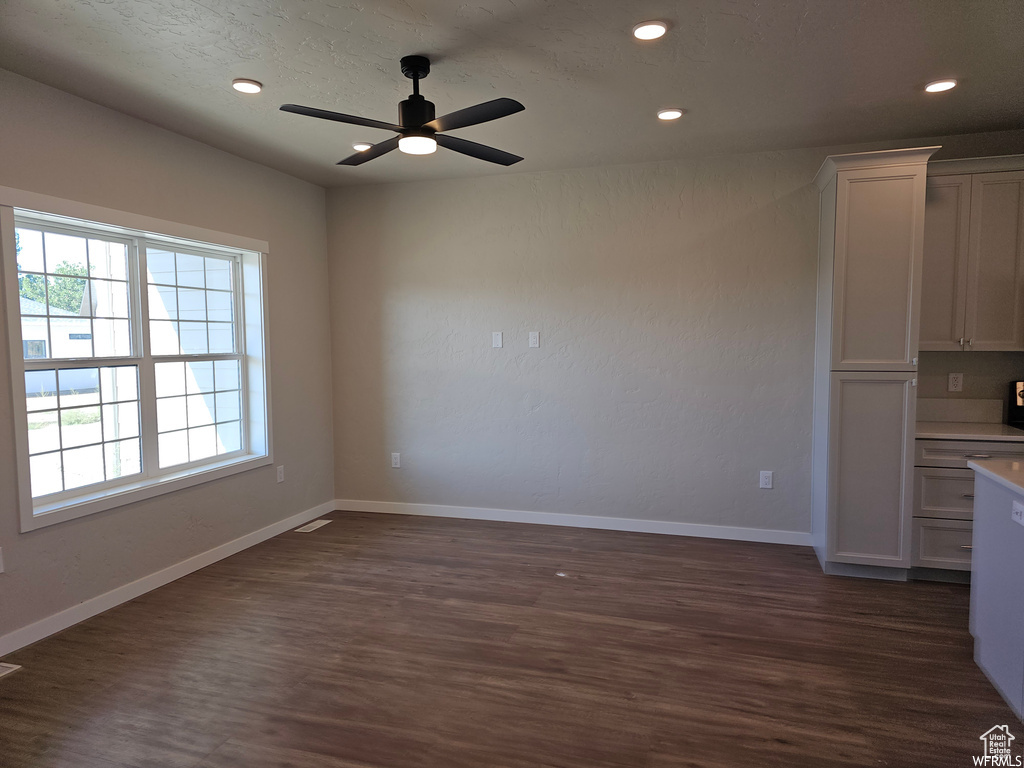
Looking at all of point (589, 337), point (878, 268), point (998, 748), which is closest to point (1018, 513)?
point (998, 748)

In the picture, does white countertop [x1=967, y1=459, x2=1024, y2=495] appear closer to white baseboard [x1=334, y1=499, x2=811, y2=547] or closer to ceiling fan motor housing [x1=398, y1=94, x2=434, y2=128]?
white baseboard [x1=334, y1=499, x2=811, y2=547]

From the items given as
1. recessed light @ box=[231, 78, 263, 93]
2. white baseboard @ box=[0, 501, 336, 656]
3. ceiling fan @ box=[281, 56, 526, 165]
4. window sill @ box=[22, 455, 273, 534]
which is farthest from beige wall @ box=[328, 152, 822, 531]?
recessed light @ box=[231, 78, 263, 93]

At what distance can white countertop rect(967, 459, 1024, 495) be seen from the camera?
2.12 m

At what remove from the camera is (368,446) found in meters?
4.93

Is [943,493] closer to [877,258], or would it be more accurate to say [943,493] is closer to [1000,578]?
[1000,578]

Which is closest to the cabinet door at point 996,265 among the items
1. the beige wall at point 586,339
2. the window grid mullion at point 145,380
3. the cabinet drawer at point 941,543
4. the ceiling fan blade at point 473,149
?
the beige wall at point 586,339

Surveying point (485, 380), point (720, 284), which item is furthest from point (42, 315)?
point (720, 284)

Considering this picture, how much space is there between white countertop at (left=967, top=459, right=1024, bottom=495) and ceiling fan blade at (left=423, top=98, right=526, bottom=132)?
7.32ft

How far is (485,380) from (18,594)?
2.96 meters

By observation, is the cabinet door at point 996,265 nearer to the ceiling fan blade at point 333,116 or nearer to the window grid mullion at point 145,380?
the ceiling fan blade at point 333,116

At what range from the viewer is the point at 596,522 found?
442cm

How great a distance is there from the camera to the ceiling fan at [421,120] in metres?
2.29

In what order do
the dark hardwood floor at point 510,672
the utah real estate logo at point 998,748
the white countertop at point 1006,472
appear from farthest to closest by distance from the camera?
1. the white countertop at point 1006,472
2. the dark hardwood floor at point 510,672
3. the utah real estate logo at point 998,748

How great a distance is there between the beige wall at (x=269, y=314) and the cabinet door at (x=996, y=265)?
4.39m
